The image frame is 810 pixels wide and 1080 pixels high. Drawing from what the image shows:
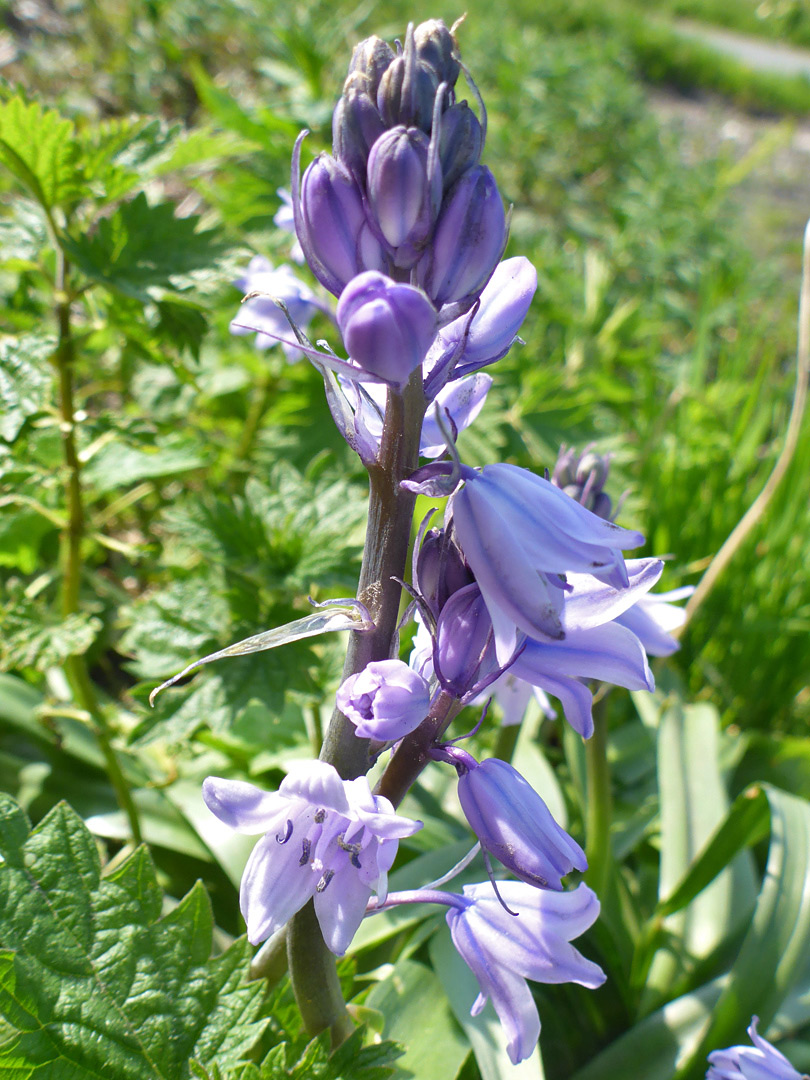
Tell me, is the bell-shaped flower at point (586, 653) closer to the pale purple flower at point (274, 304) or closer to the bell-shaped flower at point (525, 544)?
the bell-shaped flower at point (525, 544)

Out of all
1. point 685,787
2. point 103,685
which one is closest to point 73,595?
point 103,685

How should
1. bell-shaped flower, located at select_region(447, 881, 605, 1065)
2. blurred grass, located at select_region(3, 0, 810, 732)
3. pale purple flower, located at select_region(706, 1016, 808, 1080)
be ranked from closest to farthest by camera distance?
bell-shaped flower, located at select_region(447, 881, 605, 1065) < pale purple flower, located at select_region(706, 1016, 808, 1080) < blurred grass, located at select_region(3, 0, 810, 732)

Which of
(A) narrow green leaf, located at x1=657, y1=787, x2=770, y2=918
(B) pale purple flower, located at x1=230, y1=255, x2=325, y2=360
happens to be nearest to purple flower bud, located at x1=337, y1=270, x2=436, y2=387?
(B) pale purple flower, located at x1=230, y1=255, x2=325, y2=360

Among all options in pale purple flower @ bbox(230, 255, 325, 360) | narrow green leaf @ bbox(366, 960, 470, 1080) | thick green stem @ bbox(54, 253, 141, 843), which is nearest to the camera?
narrow green leaf @ bbox(366, 960, 470, 1080)

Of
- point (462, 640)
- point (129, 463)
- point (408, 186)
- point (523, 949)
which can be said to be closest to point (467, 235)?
point (408, 186)

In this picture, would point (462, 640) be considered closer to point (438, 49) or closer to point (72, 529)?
point (438, 49)

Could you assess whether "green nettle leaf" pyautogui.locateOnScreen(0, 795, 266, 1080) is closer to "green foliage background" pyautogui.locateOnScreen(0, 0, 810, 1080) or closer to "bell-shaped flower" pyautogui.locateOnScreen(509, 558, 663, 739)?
"green foliage background" pyautogui.locateOnScreen(0, 0, 810, 1080)
